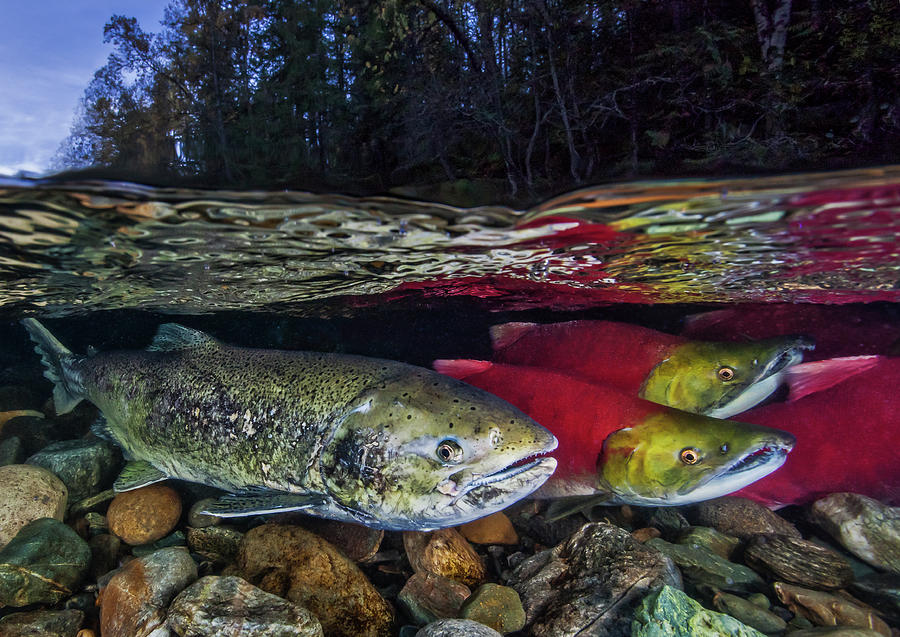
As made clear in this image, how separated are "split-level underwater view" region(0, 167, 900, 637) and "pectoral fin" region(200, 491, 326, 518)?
0.9 inches

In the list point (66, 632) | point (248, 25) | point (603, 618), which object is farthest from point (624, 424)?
point (248, 25)

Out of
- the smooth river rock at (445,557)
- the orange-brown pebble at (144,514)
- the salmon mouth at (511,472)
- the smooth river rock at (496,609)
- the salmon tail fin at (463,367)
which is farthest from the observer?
the salmon tail fin at (463,367)

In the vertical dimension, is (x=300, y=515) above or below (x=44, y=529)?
below

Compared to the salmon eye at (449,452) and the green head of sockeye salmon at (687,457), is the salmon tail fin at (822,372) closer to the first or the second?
the green head of sockeye salmon at (687,457)

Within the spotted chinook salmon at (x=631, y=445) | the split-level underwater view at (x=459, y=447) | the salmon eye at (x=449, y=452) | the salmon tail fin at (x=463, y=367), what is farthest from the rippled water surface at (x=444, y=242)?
the salmon eye at (x=449, y=452)

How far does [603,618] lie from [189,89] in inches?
245

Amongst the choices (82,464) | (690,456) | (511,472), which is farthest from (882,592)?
(82,464)

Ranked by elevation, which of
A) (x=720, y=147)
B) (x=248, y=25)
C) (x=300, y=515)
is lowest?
(x=300, y=515)

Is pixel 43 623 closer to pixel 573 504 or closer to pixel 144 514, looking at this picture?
pixel 144 514

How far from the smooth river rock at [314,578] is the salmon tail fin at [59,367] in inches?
153

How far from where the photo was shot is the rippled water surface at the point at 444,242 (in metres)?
3.55

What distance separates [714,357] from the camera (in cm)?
461

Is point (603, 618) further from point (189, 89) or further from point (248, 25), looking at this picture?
point (248, 25)

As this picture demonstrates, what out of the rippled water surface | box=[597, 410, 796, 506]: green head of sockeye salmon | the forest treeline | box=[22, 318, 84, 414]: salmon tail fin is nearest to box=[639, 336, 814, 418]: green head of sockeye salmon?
the rippled water surface
